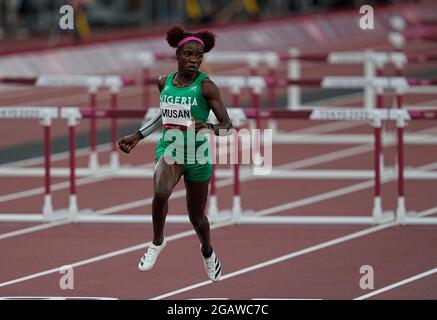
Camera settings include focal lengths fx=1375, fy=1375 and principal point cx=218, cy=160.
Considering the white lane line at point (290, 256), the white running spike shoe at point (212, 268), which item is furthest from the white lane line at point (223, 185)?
the white running spike shoe at point (212, 268)

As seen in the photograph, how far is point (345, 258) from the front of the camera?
12.9 m

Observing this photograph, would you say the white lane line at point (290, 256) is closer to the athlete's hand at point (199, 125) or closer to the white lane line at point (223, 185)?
Answer: the athlete's hand at point (199, 125)

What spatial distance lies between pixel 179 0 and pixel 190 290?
95.2 feet

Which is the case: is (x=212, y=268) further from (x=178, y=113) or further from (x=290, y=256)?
(x=290, y=256)

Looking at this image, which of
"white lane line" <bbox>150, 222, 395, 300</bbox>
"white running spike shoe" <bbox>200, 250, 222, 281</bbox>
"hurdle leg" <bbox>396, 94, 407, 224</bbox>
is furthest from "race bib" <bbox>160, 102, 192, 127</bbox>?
"hurdle leg" <bbox>396, 94, 407, 224</bbox>

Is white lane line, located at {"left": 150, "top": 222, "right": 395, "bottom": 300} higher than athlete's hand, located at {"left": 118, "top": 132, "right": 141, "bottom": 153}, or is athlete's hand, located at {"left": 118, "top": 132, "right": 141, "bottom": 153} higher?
athlete's hand, located at {"left": 118, "top": 132, "right": 141, "bottom": 153}

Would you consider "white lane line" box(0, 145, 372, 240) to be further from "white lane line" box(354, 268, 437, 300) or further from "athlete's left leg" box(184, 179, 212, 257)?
"white lane line" box(354, 268, 437, 300)

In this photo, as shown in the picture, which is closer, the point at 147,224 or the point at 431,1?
the point at 147,224

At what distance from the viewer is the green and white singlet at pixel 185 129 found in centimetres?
1086

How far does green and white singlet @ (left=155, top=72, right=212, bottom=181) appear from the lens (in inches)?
428
